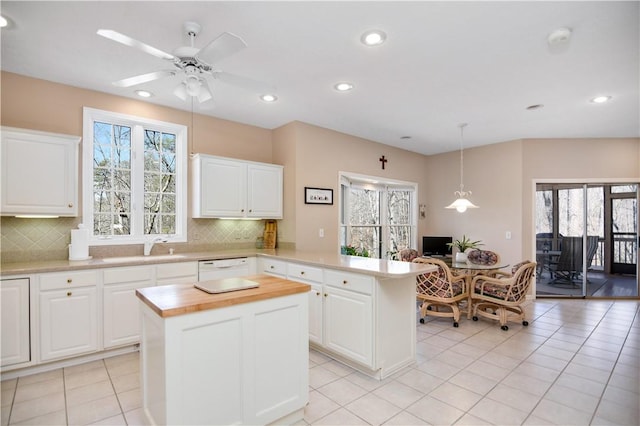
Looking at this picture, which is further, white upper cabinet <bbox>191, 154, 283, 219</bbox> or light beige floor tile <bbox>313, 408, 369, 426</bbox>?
white upper cabinet <bbox>191, 154, 283, 219</bbox>

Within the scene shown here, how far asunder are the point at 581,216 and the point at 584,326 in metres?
2.33

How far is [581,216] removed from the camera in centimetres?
563

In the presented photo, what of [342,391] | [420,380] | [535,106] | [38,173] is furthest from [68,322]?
[535,106]

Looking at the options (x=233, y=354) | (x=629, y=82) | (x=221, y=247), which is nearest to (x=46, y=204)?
(x=221, y=247)

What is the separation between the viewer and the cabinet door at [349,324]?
2723mm

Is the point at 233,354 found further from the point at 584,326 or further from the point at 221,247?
the point at 584,326

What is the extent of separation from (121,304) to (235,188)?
1.83 m

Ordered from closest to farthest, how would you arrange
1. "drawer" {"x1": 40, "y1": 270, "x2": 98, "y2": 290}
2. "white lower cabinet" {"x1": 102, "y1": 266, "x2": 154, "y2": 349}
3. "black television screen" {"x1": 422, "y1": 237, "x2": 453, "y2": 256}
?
"drawer" {"x1": 40, "y1": 270, "x2": 98, "y2": 290} < "white lower cabinet" {"x1": 102, "y1": 266, "x2": 154, "y2": 349} < "black television screen" {"x1": 422, "y1": 237, "x2": 453, "y2": 256}

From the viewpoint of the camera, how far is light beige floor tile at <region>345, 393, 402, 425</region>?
7.25 feet

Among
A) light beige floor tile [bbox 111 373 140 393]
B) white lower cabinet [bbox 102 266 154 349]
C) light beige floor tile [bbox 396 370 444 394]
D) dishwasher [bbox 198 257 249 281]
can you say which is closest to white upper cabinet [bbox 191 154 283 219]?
dishwasher [bbox 198 257 249 281]

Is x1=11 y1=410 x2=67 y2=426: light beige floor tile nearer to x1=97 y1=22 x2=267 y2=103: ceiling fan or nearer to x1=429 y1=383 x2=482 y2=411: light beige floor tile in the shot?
x1=97 y1=22 x2=267 y2=103: ceiling fan

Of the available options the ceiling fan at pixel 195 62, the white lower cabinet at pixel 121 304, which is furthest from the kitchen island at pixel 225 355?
the ceiling fan at pixel 195 62

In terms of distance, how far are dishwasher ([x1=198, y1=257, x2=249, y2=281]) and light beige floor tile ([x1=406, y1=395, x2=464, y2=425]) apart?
241cm

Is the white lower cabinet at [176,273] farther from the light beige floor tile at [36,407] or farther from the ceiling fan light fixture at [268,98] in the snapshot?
the ceiling fan light fixture at [268,98]
